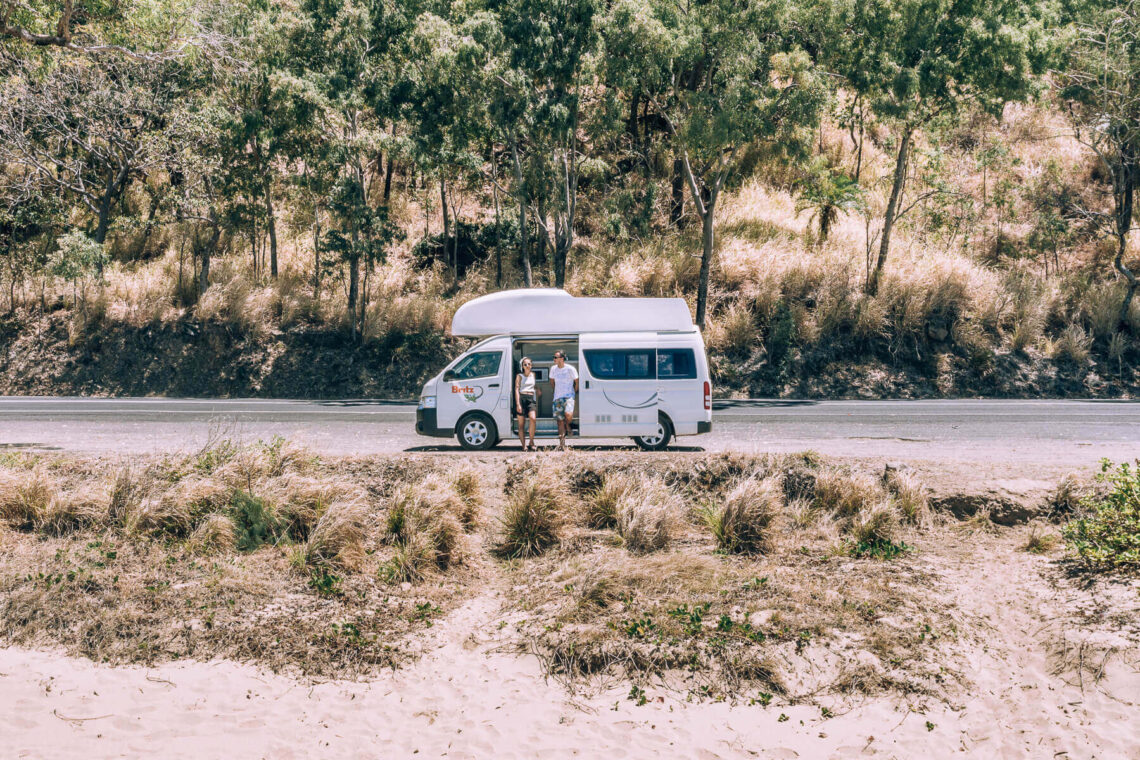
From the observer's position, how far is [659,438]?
44.6 feet

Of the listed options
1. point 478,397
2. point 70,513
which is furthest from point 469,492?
point 70,513

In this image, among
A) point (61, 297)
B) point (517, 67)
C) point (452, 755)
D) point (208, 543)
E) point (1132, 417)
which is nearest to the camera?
point (452, 755)

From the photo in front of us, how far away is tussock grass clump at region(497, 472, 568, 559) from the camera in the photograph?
33.1 ft

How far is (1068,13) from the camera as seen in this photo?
3055 cm

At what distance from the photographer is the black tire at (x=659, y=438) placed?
1352cm

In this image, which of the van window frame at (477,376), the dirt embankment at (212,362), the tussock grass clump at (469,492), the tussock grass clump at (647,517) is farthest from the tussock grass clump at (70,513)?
the dirt embankment at (212,362)

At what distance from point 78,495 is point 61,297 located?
21.8 m

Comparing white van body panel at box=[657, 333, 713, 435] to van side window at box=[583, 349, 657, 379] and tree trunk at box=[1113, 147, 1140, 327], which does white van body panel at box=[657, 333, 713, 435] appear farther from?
tree trunk at box=[1113, 147, 1140, 327]

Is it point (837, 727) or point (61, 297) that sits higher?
point (61, 297)

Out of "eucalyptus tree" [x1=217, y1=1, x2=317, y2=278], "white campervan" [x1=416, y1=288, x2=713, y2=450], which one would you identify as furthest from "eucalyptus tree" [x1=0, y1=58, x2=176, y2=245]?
"white campervan" [x1=416, y1=288, x2=713, y2=450]

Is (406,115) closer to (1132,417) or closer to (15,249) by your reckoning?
(15,249)

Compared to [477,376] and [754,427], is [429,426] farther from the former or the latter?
[754,427]

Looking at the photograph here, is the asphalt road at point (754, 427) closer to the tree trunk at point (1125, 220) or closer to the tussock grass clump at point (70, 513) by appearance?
the tussock grass clump at point (70, 513)

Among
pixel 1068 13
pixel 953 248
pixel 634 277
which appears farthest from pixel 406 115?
pixel 1068 13
